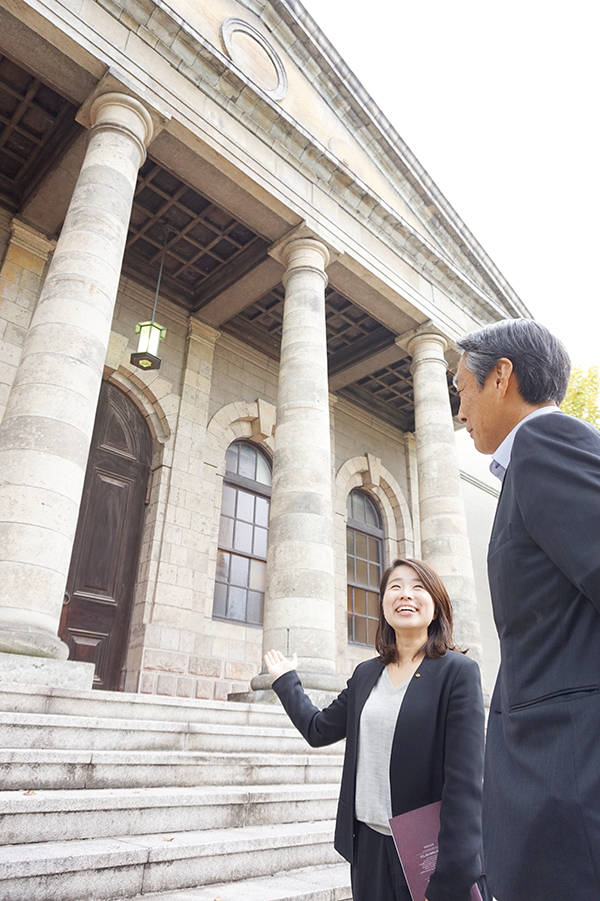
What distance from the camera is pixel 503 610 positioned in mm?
1324

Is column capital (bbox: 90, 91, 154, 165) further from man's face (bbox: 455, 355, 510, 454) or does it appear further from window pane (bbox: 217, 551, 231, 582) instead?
man's face (bbox: 455, 355, 510, 454)

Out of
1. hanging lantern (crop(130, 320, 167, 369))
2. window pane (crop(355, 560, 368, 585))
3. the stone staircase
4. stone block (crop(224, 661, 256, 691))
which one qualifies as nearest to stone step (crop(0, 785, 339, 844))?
the stone staircase

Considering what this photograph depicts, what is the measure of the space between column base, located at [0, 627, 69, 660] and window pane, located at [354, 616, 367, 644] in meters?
9.84

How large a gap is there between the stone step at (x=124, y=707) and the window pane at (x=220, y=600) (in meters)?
5.49

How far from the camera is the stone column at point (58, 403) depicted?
17.6 feet

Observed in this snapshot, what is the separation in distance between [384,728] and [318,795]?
111 inches

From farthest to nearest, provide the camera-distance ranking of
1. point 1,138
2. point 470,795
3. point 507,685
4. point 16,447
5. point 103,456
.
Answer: point 103,456 < point 1,138 < point 16,447 < point 470,795 < point 507,685

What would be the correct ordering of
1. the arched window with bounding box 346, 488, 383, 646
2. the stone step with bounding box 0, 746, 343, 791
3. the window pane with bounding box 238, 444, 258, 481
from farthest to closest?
1. the arched window with bounding box 346, 488, 383, 646
2. the window pane with bounding box 238, 444, 258, 481
3. the stone step with bounding box 0, 746, 343, 791

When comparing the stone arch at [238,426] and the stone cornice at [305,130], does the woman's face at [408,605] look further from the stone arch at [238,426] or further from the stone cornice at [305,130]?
the stone arch at [238,426]

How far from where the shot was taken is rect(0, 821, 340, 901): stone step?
2633 mm

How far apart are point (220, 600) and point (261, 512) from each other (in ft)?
7.32

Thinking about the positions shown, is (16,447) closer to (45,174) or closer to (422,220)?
(45,174)

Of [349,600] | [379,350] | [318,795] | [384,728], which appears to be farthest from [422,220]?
[384,728]

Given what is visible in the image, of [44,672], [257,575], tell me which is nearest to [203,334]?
[257,575]
